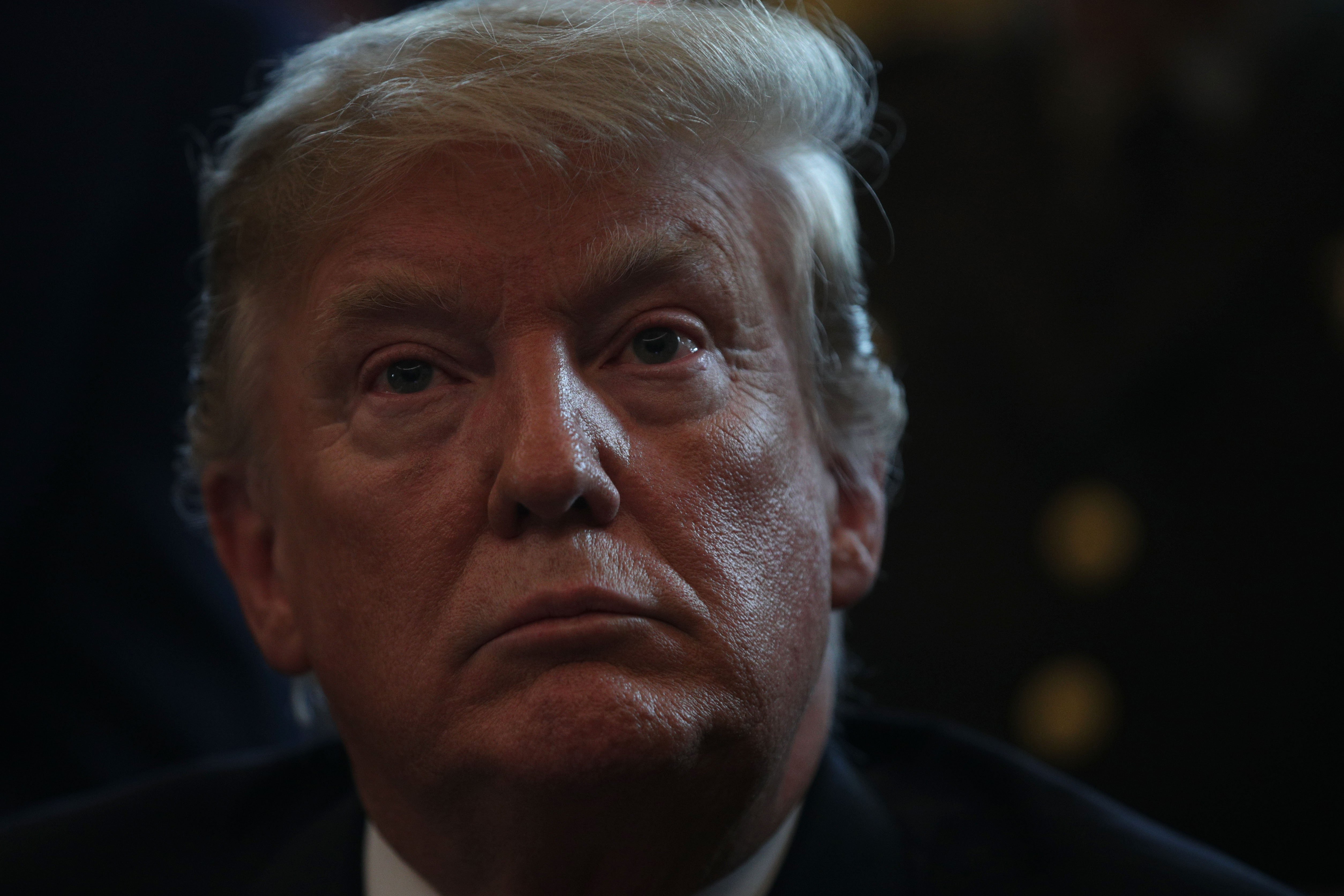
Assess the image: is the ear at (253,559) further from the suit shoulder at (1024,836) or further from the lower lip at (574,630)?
the suit shoulder at (1024,836)

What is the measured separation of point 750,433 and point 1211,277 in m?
1.50

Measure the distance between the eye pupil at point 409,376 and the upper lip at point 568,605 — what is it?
273 mm

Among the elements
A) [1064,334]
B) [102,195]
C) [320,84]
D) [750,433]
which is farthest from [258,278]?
[1064,334]

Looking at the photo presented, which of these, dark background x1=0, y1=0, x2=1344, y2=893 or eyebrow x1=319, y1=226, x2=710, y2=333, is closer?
eyebrow x1=319, y1=226, x2=710, y2=333

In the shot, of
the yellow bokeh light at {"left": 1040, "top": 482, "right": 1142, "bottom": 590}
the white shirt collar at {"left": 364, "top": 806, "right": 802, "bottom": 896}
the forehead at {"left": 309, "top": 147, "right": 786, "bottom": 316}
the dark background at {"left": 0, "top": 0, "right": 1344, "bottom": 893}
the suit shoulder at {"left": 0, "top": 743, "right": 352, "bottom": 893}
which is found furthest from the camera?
the yellow bokeh light at {"left": 1040, "top": 482, "right": 1142, "bottom": 590}

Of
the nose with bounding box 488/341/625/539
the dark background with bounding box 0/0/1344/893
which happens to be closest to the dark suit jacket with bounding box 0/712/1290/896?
the dark background with bounding box 0/0/1344/893

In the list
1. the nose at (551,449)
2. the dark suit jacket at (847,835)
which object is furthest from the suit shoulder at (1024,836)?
the nose at (551,449)

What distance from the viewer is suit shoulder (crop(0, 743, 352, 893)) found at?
1.69 metres

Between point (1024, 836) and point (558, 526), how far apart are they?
0.77 meters

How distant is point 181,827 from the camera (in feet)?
5.75

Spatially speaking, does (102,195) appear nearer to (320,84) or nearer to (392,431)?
(320,84)

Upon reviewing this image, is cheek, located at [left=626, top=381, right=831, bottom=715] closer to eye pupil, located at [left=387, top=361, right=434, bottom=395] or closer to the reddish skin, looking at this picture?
the reddish skin

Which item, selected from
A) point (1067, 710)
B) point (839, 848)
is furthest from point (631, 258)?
point (1067, 710)

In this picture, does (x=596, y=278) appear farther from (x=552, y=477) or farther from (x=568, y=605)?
(x=568, y=605)
